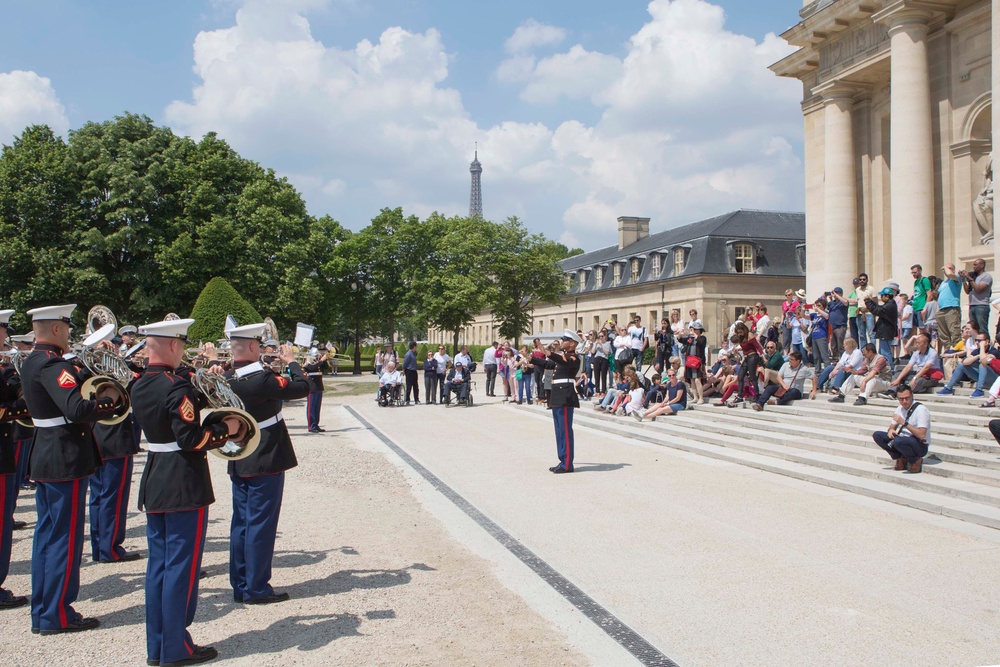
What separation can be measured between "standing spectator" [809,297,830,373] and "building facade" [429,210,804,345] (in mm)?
37710

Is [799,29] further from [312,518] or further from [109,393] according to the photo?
→ [109,393]

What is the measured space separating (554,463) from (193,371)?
8464 millimetres

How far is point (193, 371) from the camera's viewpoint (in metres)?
5.36

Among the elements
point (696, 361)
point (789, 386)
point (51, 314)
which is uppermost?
point (51, 314)

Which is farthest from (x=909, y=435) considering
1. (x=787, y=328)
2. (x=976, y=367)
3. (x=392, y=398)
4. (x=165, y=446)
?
(x=392, y=398)

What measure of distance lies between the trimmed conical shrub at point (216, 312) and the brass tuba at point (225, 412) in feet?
75.2

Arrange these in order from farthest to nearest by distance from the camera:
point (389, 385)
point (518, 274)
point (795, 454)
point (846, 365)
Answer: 1. point (518, 274)
2. point (389, 385)
3. point (846, 365)
4. point (795, 454)

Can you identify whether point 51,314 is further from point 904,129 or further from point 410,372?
point 410,372

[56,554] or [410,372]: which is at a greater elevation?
[410,372]

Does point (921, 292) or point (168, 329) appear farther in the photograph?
point (921, 292)

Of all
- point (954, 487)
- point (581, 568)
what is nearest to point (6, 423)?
point (581, 568)

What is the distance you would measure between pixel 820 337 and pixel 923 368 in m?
3.88

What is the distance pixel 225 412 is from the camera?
4.81m

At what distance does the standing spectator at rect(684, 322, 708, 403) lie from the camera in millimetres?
19188
